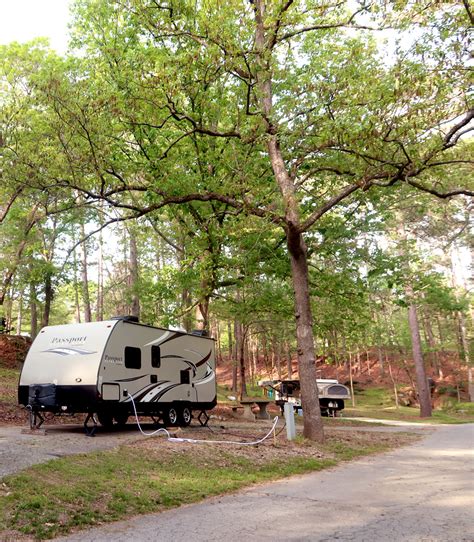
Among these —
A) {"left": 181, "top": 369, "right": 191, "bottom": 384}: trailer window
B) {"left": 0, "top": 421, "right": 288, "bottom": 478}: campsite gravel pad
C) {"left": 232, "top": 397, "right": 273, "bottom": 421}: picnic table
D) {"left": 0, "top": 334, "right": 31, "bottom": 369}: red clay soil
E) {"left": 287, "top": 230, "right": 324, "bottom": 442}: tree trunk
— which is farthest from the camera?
{"left": 0, "top": 334, "right": 31, "bottom": 369}: red clay soil

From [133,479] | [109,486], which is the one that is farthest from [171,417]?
[109,486]

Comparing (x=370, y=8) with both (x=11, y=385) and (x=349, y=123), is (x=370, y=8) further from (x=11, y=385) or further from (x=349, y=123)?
(x=11, y=385)

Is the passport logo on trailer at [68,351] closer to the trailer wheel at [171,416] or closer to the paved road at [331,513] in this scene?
the trailer wheel at [171,416]

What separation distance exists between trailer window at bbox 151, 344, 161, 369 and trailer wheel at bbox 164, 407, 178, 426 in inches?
57.9

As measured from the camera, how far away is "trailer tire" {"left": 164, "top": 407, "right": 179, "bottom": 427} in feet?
44.6

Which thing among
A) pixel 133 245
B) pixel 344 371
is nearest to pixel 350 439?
pixel 133 245

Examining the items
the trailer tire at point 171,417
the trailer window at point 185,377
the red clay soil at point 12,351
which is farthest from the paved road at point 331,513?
the red clay soil at point 12,351

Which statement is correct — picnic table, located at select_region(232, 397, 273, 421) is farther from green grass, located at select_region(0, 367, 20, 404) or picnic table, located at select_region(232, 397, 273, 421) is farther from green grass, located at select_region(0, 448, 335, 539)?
green grass, located at select_region(0, 448, 335, 539)

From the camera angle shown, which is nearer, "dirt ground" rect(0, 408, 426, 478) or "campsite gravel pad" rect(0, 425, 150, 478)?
"campsite gravel pad" rect(0, 425, 150, 478)

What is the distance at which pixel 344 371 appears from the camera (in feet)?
162

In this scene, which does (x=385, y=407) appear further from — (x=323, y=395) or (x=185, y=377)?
(x=185, y=377)

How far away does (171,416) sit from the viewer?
1373cm

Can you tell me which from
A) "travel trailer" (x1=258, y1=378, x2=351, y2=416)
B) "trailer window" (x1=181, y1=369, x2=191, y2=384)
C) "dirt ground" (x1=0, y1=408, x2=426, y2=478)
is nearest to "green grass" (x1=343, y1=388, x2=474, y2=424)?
"travel trailer" (x1=258, y1=378, x2=351, y2=416)

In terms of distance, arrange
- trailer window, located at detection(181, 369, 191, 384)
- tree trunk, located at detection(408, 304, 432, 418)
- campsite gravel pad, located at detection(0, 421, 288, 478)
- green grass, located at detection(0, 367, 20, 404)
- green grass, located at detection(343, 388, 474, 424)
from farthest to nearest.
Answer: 1. green grass, located at detection(343, 388, 474, 424)
2. tree trunk, located at detection(408, 304, 432, 418)
3. green grass, located at detection(0, 367, 20, 404)
4. trailer window, located at detection(181, 369, 191, 384)
5. campsite gravel pad, located at detection(0, 421, 288, 478)
